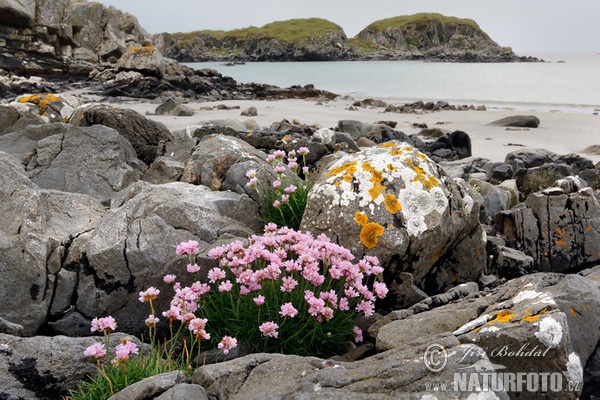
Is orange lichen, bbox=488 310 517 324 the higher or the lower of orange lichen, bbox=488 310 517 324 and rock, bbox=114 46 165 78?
the lower

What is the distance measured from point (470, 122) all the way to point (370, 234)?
23859 mm

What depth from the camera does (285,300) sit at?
4578 mm

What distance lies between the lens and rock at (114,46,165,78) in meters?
44.7

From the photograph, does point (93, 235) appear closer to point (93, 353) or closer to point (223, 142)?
point (93, 353)

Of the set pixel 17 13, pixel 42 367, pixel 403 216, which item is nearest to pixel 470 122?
pixel 403 216

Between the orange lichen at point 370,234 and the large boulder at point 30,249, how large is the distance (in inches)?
112

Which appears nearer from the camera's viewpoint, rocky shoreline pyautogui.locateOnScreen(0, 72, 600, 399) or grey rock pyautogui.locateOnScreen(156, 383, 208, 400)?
grey rock pyautogui.locateOnScreen(156, 383, 208, 400)

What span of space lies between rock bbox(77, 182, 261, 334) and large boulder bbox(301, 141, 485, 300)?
1.08 meters

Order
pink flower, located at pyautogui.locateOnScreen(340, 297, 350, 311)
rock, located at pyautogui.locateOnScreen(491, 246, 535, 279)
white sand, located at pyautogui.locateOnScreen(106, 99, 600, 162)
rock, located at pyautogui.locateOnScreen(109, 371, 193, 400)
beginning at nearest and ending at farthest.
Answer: rock, located at pyautogui.locateOnScreen(109, 371, 193, 400)
pink flower, located at pyautogui.locateOnScreen(340, 297, 350, 311)
rock, located at pyautogui.locateOnScreen(491, 246, 535, 279)
white sand, located at pyautogui.locateOnScreen(106, 99, 600, 162)

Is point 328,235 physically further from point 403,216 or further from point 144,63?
point 144,63

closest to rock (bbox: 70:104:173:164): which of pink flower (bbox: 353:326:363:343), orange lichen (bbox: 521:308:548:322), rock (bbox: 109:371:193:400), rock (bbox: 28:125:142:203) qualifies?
rock (bbox: 28:125:142:203)

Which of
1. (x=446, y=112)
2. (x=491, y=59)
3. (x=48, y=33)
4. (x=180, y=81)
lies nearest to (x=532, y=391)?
(x=446, y=112)

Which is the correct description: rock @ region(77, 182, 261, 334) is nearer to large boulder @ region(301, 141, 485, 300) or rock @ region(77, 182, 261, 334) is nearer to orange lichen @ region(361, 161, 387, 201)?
large boulder @ region(301, 141, 485, 300)

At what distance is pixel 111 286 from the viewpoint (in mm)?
5285
